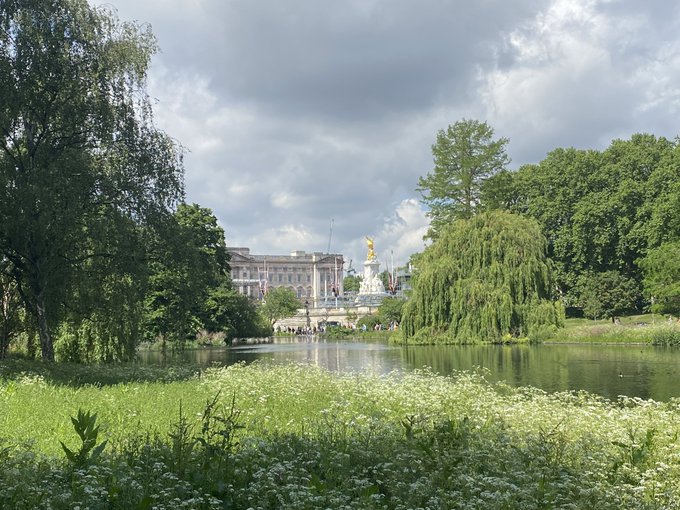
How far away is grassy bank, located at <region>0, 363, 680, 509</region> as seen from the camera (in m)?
5.25

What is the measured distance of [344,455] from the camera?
6.43 meters

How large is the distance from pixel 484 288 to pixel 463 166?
42.5ft

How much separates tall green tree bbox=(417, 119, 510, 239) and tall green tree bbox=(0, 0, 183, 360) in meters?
31.5

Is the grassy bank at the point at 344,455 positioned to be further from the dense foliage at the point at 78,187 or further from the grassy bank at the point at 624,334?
the grassy bank at the point at 624,334

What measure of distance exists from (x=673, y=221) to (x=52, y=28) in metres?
40.4

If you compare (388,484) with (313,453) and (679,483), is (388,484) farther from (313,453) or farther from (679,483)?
(679,483)

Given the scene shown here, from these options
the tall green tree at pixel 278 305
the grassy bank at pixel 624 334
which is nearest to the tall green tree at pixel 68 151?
the grassy bank at pixel 624 334

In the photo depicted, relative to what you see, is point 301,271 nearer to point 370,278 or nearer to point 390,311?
point 370,278

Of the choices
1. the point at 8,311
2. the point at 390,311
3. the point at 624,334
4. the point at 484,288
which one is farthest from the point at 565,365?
the point at 390,311

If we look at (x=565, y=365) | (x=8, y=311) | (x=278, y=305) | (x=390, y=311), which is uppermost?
(x=278, y=305)

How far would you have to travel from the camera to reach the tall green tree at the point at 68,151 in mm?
15961

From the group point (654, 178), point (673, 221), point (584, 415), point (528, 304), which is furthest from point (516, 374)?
point (654, 178)

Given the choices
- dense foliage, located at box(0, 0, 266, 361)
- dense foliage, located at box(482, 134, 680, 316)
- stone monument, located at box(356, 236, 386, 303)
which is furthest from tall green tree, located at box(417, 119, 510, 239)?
stone monument, located at box(356, 236, 386, 303)

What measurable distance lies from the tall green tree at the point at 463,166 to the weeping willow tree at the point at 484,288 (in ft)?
27.0
